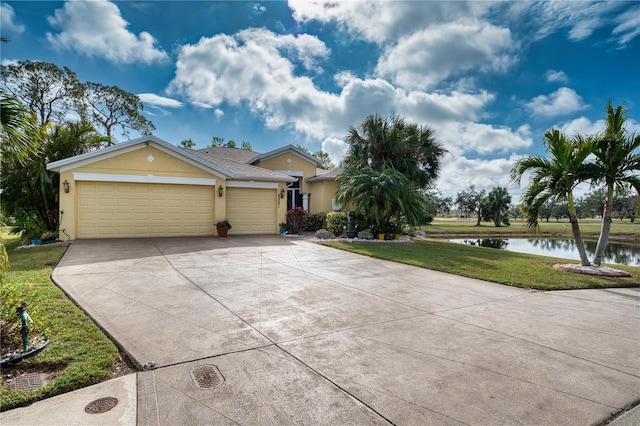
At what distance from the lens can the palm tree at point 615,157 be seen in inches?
327

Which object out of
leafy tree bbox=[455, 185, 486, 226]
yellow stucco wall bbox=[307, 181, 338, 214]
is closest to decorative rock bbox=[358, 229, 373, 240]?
yellow stucco wall bbox=[307, 181, 338, 214]

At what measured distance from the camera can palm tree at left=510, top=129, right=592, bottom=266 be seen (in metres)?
8.60

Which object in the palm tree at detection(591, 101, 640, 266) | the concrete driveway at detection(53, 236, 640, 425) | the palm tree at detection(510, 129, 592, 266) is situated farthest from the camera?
the palm tree at detection(510, 129, 592, 266)

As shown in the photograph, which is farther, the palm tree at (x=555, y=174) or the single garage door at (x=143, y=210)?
the single garage door at (x=143, y=210)

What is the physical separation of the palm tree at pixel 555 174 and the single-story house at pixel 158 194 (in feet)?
33.9

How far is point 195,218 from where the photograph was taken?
14141 mm

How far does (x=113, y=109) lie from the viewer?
93.5 feet

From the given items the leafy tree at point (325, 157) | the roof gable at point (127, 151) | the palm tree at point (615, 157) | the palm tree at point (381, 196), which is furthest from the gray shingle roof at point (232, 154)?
the leafy tree at point (325, 157)

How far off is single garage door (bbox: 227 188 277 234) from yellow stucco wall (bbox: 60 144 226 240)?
0.76 meters

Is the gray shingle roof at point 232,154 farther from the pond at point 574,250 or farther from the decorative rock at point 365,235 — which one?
the pond at point 574,250

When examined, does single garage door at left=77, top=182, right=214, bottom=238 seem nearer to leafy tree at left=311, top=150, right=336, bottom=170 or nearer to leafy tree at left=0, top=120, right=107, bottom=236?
leafy tree at left=0, top=120, right=107, bottom=236

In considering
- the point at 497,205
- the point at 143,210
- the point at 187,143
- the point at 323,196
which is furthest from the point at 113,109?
the point at 497,205

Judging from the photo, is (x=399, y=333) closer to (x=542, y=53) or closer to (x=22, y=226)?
(x=542, y=53)

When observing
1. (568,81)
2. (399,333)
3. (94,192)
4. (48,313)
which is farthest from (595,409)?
(568,81)
